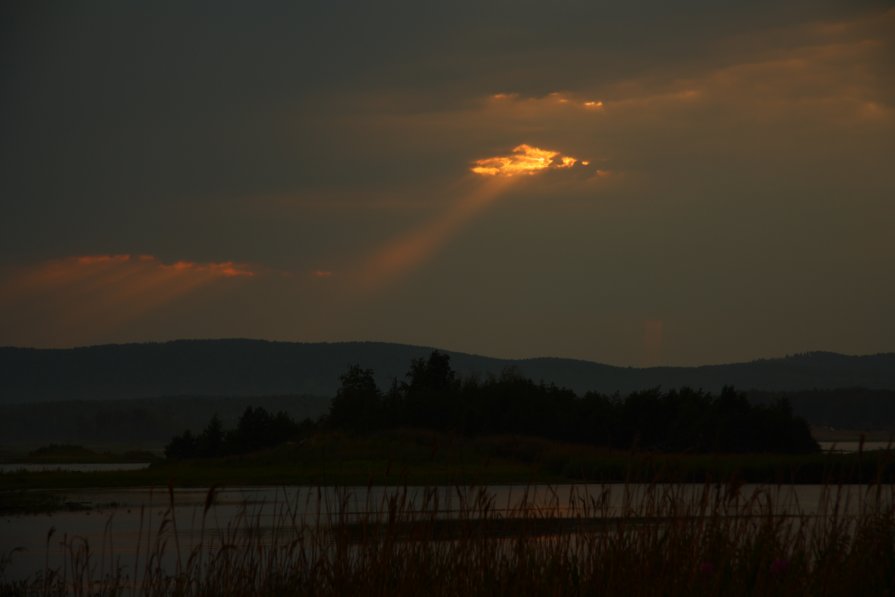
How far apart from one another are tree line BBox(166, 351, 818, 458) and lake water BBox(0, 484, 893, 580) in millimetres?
12740

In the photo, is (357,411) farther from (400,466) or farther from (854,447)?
(854,447)

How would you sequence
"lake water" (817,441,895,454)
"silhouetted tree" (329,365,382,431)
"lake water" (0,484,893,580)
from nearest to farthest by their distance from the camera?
1. "lake water" (817,441,895,454)
2. "lake water" (0,484,893,580)
3. "silhouetted tree" (329,365,382,431)

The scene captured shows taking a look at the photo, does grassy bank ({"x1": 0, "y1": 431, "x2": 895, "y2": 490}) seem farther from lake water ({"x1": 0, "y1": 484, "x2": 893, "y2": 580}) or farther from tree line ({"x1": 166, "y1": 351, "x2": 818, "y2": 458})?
tree line ({"x1": 166, "y1": 351, "x2": 818, "y2": 458})

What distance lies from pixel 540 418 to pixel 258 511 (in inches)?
1274

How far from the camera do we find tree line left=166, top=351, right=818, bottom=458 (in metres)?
43.3

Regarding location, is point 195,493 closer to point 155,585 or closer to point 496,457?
point 496,457

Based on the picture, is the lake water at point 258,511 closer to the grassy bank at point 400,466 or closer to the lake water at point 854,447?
the lake water at point 854,447

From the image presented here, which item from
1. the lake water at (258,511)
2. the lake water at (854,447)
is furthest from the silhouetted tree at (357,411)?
the lake water at (854,447)

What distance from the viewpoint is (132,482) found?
37094 millimetres

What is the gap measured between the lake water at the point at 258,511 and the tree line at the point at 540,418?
12740 millimetres

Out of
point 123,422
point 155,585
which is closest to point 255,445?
point 155,585

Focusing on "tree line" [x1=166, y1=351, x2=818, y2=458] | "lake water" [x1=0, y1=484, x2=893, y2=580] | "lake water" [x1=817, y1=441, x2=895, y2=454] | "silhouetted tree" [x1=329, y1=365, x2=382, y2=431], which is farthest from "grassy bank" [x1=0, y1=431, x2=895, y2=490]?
"silhouetted tree" [x1=329, y1=365, x2=382, y2=431]

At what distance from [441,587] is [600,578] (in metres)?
1.35

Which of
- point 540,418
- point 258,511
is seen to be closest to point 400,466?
point 258,511
